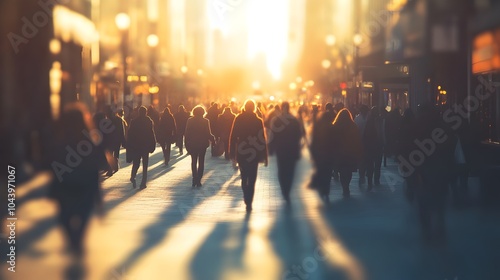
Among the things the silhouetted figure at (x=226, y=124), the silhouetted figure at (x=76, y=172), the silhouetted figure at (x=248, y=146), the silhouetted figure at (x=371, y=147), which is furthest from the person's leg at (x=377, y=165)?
the silhouetted figure at (x=76, y=172)

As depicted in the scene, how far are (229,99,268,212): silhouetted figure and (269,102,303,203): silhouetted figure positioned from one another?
0.54 meters

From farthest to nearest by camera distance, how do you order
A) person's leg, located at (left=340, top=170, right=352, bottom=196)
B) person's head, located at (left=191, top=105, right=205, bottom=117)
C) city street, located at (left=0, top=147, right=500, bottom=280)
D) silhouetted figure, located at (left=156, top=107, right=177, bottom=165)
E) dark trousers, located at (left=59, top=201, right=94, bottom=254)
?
silhouetted figure, located at (left=156, top=107, right=177, bottom=165) → person's head, located at (left=191, top=105, right=205, bottom=117) → person's leg, located at (left=340, top=170, right=352, bottom=196) → dark trousers, located at (left=59, top=201, right=94, bottom=254) → city street, located at (left=0, top=147, right=500, bottom=280)

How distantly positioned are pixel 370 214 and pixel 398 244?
4.08 m

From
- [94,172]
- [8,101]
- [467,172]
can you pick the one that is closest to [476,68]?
[467,172]

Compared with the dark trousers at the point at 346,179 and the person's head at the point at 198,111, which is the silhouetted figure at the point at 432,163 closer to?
the dark trousers at the point at 346,179

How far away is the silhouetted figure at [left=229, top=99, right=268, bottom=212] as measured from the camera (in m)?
19.1

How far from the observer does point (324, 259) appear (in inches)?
498

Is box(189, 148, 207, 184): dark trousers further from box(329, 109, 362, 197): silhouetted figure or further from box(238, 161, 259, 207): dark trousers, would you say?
box(238, 161, 259, 207): dark trousers

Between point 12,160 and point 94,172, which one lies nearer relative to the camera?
point 94,172

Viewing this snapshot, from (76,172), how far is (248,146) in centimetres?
656

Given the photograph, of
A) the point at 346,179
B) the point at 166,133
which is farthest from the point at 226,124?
the point at 346,179

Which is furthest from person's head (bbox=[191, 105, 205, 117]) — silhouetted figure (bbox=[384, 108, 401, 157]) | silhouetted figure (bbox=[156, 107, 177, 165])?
silhouetted figure (bbox=[156, 107, 177, 165])

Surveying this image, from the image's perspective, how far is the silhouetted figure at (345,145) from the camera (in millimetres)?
21859

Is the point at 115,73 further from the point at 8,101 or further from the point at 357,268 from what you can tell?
the point at 357,268
